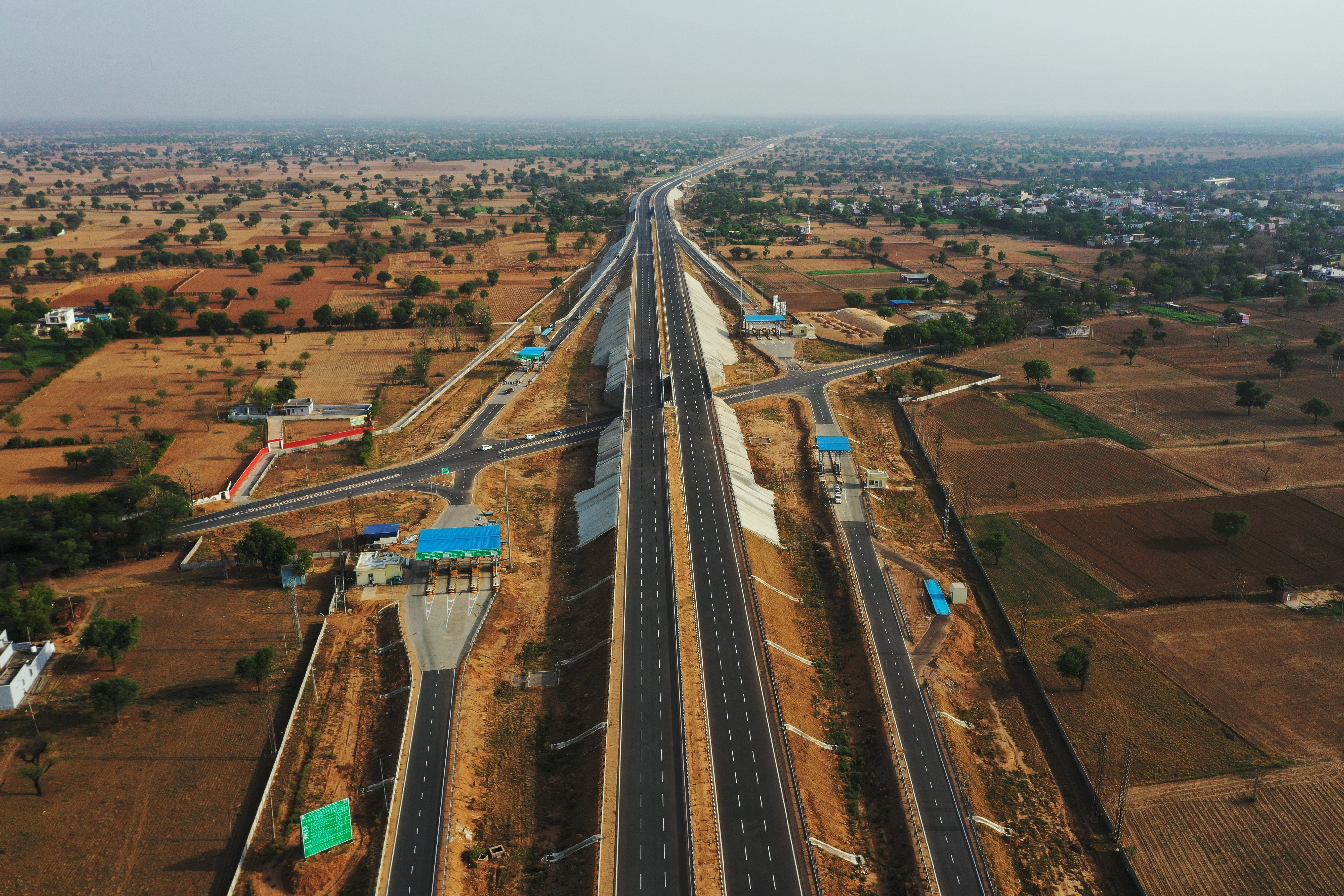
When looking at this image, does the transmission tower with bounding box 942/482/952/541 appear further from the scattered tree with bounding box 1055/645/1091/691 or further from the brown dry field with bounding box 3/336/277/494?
the brown dry field with bounding box 3/336/277/494

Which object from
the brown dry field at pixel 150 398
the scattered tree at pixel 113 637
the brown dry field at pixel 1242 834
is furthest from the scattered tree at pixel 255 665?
the brown dry field at pixel 1242 834

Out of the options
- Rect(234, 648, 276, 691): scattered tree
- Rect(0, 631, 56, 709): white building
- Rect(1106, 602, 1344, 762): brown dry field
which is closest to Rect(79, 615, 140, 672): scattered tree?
Rect(0, 631, 56, 709): white building

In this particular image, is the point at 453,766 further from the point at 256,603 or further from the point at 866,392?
the point at 866,392

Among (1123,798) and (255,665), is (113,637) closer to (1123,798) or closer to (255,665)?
(255,665)

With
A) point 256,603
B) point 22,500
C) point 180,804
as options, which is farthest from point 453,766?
point 22,500

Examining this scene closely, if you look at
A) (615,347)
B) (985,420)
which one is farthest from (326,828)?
(615,347)

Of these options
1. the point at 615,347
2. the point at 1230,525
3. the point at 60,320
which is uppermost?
the point at 60,320

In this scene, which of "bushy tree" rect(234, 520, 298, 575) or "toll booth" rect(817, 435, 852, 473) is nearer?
"bushy tree" rect(234, 520, 298, 575)
